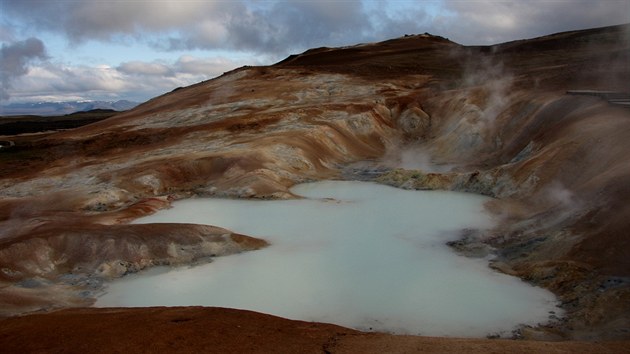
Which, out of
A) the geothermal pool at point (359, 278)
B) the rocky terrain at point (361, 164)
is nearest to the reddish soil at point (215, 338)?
the rocky terrain at point (361, 164)

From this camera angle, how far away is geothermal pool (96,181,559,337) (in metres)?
11.9

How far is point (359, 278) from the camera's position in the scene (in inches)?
553

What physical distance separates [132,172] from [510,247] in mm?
19521

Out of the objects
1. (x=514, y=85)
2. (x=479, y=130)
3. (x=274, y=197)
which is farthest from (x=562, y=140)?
(x=514, y=85)

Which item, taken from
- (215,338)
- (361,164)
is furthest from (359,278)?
(361,164)

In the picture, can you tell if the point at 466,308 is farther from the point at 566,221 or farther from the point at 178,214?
the point at 178,214

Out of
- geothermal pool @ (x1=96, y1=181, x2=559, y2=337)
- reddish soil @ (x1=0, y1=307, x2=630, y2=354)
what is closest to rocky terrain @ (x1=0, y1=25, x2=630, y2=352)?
reddish soil @ (x1=0, y1=307, x2=630, y2=354)

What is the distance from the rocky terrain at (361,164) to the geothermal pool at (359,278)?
0.79m

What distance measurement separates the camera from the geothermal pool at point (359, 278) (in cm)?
1189

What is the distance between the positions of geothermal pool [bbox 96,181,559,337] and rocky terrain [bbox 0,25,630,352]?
79 cm

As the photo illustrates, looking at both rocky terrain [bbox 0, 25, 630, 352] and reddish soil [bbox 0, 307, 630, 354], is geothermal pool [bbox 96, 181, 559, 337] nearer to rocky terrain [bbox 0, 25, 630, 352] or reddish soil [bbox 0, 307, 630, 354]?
rocky terrain [bbox 0, 25, 630, 352]

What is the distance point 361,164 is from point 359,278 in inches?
735

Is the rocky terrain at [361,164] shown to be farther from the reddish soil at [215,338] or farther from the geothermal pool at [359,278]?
the geothermal pool at [359,278]

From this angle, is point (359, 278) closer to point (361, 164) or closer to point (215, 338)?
point (215, 338)
